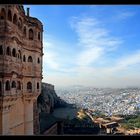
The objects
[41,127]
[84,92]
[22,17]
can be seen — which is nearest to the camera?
[22,17]

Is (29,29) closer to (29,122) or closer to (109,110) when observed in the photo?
(29,122)

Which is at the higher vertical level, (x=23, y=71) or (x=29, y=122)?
(x=23, y=71)

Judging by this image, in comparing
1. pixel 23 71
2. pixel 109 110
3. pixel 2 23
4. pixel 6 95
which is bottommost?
pixel 109 110

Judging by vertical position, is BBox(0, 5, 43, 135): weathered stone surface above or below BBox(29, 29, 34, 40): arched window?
below

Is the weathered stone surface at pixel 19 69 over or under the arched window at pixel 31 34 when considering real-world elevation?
under

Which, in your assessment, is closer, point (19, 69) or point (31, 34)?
point (19, 69)

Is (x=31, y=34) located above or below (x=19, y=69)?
above

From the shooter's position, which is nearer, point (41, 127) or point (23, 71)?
point (23, 71)

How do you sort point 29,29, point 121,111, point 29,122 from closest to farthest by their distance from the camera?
point 29,29 → point 29,122 → point 121,111

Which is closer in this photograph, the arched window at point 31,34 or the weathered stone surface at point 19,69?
the weathered stone surface at point 19,69

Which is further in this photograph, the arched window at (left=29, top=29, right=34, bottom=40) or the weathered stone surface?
the arched window at (left=29, top=29, right=34, bottom=40)
